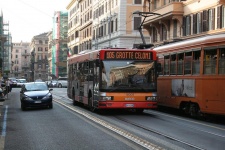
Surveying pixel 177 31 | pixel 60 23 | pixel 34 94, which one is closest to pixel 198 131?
pixel 34 94

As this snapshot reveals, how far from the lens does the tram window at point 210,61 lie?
50.1ft

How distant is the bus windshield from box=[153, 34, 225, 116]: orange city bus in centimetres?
129

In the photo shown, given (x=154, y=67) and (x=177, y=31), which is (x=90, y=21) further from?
(x=154, y=67)

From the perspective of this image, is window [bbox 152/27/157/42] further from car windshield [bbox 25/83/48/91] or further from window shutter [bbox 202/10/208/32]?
car windshield [bbox 25/83/48/91]

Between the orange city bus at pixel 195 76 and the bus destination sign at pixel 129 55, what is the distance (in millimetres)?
1465

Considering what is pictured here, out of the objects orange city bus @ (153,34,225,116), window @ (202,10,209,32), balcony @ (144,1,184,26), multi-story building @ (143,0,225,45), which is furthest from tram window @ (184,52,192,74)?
balcony @ (144,1,184,26)

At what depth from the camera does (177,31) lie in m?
40.0

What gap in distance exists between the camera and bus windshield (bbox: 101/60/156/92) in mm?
17516

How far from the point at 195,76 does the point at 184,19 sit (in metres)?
23.1

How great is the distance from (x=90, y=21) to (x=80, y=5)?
1333cm

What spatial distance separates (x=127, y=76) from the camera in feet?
57.7

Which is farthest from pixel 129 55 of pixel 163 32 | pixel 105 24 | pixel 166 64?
pixel 105 24

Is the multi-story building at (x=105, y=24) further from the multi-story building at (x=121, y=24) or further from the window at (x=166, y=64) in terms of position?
the window at (x=166, y=64)

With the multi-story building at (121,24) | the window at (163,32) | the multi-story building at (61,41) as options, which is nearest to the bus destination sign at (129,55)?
the window at (163,32)
